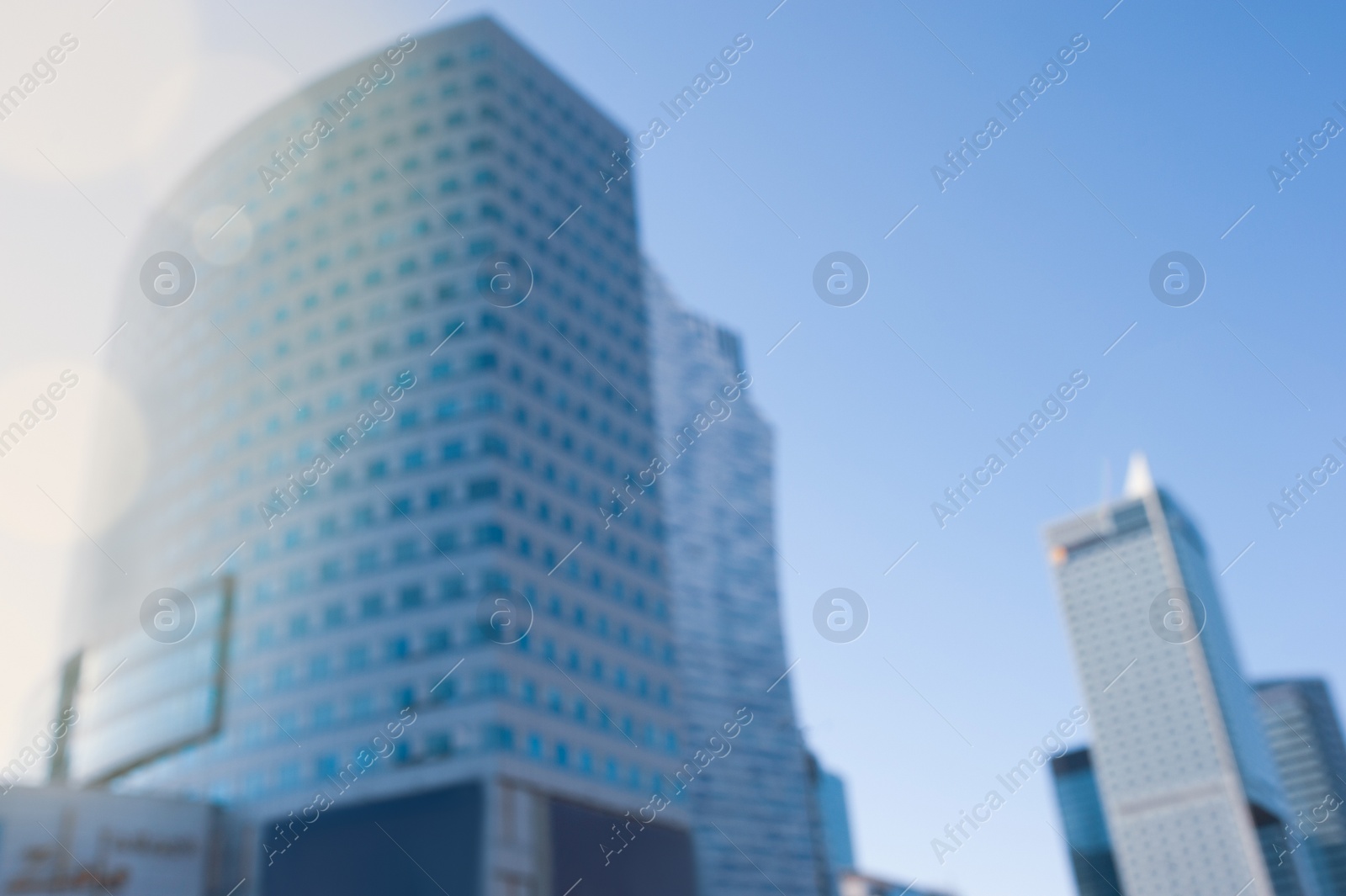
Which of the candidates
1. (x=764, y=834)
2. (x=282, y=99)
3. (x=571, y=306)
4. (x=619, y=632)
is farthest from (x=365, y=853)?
(x=764, y=834)

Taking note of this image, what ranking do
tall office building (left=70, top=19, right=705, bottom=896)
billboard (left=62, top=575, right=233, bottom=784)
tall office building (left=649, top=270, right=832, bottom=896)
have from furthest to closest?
tall office building (left=649, top=270, right=832, bottom=896) < billboard (left=62, top=575, right=233, bottom=784) < tall office building (left=70, top=19, right=705, bottom=896)

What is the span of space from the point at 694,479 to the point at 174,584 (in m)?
73.8

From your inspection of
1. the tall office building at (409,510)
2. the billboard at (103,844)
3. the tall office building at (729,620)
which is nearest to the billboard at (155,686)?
the tall office building at (409,510)

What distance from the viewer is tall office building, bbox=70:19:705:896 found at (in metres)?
64.8

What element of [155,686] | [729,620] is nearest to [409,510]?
[155,686]

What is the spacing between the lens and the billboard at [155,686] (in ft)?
252

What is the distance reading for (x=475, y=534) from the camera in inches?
2736

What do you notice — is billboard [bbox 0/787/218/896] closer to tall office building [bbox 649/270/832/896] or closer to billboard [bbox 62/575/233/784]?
billboard [bbox 62/575/233/784]

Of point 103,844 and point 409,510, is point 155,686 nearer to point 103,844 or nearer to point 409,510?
point 103,844

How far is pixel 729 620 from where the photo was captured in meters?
144

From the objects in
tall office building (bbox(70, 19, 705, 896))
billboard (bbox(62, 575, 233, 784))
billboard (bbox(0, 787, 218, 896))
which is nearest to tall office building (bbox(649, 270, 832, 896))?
tall office building (bbox(70, 19, 705, 896))

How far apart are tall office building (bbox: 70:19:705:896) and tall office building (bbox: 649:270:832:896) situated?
44.5 meters

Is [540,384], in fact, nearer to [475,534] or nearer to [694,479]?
[475,534]

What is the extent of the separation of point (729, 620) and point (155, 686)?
3021 inches
